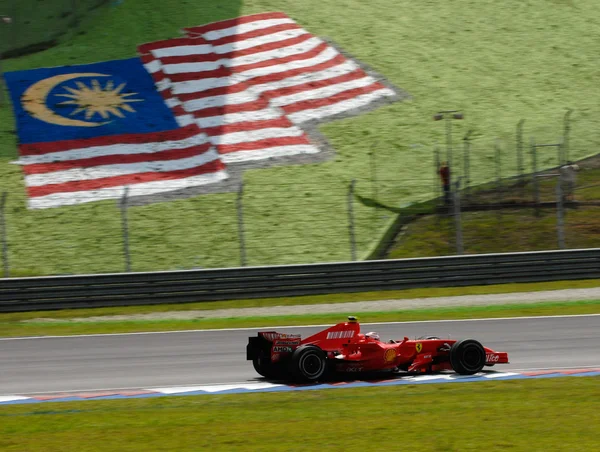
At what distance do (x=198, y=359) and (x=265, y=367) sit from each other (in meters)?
1.79

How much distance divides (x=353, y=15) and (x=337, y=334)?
25.4 meters

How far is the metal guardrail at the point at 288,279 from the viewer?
16.7 meters

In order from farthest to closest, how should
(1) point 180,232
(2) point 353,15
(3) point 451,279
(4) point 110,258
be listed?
(2) point 353,15, (1) point 180,232, (4) point 110,258, (3) point 451,279

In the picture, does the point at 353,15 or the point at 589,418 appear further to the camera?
the point at 353,15

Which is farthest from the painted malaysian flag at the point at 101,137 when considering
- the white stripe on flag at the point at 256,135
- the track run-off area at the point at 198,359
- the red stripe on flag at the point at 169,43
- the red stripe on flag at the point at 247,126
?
the track run-off area at the point at 198,359

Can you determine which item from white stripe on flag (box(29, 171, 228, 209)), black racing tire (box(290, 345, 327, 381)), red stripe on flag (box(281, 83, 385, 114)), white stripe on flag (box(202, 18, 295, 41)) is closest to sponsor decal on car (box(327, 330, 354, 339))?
black racing tire (box(290, 345, 327, 381))

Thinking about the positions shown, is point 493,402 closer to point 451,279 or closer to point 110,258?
point 451,279

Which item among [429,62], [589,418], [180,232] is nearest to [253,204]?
[180,232]

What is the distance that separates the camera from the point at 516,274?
57.9 feet

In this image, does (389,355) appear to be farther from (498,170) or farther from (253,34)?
(253,34)

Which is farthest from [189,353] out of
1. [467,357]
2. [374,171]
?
[374,171]

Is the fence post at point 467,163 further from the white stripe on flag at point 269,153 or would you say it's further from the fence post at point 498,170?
the white stripe on flag at point 269,153

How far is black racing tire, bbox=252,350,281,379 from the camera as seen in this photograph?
9.59 m

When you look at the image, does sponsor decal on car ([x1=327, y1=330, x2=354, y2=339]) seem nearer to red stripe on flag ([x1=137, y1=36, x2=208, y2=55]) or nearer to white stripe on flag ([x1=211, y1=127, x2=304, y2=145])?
white stripe on flag ([x1=211, y1=127, x2=304, y2=145])
